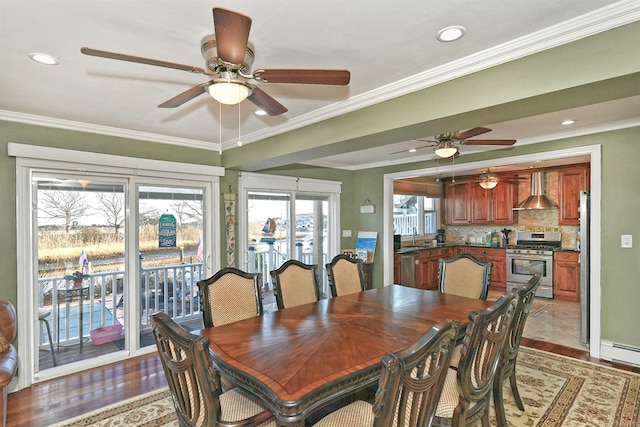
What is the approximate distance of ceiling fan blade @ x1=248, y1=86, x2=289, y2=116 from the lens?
1.88 meters

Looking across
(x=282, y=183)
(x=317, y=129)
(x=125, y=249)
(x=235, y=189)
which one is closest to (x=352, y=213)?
(x=282, y=183)

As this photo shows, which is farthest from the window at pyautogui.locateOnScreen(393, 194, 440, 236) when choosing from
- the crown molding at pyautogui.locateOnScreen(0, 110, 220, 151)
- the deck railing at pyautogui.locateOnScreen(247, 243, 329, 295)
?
the crown molding at pyautogui.locateOnScreen(0, 110, 220, 151)

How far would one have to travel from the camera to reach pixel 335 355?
1761 mm

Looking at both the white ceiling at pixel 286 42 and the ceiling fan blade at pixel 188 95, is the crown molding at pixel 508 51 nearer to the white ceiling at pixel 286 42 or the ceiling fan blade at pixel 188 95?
the white ceiling at pixel 286 42

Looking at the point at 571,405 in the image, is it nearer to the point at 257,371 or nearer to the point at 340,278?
the point at 340,278

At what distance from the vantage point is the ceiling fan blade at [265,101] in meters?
1.88

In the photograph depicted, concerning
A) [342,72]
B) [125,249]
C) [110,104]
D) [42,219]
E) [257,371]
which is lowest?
[257,371]

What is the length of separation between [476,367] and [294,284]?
5.49 feet

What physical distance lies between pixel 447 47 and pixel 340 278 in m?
2.30

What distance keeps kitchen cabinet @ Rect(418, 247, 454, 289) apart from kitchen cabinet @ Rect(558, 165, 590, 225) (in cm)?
229

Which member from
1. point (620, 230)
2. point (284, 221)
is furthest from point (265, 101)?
point (620, 230)

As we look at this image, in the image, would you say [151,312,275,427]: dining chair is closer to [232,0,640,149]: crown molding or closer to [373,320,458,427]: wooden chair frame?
[373,320,458,427]: wooden chair frame

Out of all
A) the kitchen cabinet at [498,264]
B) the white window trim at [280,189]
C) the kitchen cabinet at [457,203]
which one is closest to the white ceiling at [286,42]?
the white window trim at [280,189]

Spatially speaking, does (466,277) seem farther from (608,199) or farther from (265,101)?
(265,101)
